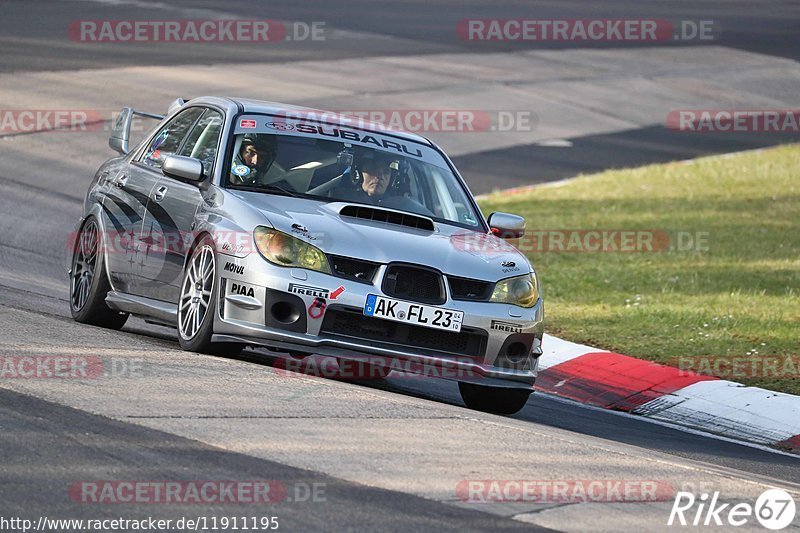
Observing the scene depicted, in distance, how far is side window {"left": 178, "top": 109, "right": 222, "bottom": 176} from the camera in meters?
9.83

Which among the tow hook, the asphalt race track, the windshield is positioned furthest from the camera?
the windshield

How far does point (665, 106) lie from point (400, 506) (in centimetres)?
2545

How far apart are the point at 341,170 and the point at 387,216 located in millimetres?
634

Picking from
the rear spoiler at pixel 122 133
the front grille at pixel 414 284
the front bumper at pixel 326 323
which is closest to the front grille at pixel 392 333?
the front bumper at pixel 326 323

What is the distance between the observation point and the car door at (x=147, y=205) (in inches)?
384

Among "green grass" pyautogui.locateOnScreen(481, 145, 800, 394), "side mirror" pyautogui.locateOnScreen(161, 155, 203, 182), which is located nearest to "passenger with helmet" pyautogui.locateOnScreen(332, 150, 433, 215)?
"side mirror" pyautogui.locateOnScreen(161, 155, 203, 182)

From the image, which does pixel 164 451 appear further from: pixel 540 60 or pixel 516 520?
pixel 540 60

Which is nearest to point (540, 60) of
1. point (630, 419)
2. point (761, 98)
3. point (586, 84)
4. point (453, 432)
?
point (586, 84)

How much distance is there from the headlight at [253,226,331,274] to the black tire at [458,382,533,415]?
149 cm

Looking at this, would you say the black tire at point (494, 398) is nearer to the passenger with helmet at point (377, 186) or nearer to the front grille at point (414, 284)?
the front grille at point (414, 284)

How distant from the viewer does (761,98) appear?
32281mm

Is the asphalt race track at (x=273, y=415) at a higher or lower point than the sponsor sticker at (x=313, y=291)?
lower

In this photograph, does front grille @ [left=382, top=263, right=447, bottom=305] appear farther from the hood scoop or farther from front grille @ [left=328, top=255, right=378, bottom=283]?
the hood scoop

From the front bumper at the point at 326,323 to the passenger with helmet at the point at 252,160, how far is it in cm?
92
